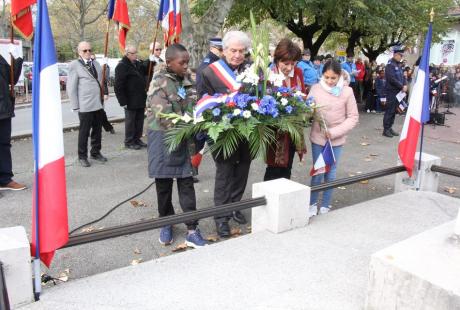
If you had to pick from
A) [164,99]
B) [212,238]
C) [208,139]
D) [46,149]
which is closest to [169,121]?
[164,99]

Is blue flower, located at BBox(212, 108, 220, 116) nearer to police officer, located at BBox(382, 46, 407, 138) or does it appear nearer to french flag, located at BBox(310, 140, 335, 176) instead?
french flag, located at BBox(310, 140, 335, 176)

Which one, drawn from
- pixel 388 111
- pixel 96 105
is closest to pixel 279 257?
pixel 96 105

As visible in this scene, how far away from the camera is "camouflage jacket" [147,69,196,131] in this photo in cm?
370

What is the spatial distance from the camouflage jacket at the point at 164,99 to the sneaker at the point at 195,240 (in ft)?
3.19

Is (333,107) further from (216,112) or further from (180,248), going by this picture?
(180,248)

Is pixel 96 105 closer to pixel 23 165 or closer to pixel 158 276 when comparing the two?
pixel 23 165

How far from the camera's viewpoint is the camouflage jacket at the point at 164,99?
3.70 metres

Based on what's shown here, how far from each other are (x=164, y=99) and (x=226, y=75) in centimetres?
58

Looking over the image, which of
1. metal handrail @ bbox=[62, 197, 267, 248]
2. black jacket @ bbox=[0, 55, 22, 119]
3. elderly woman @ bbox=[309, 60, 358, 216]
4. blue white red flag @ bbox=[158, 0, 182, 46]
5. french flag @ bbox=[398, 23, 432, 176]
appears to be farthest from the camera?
blue white red flag @ bbox=[158, 0, 182, 46]

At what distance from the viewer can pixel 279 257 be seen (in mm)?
3174

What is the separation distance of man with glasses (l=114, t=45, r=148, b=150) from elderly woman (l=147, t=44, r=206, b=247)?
13.4 feet

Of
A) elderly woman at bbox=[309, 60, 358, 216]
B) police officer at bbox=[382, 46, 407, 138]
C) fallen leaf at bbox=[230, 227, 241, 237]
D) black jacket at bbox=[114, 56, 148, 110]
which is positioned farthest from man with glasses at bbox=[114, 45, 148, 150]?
police officer at bbox=[382, 46, 407, 138]

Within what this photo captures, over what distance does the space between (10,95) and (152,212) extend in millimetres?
2419

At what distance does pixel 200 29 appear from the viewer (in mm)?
9969
